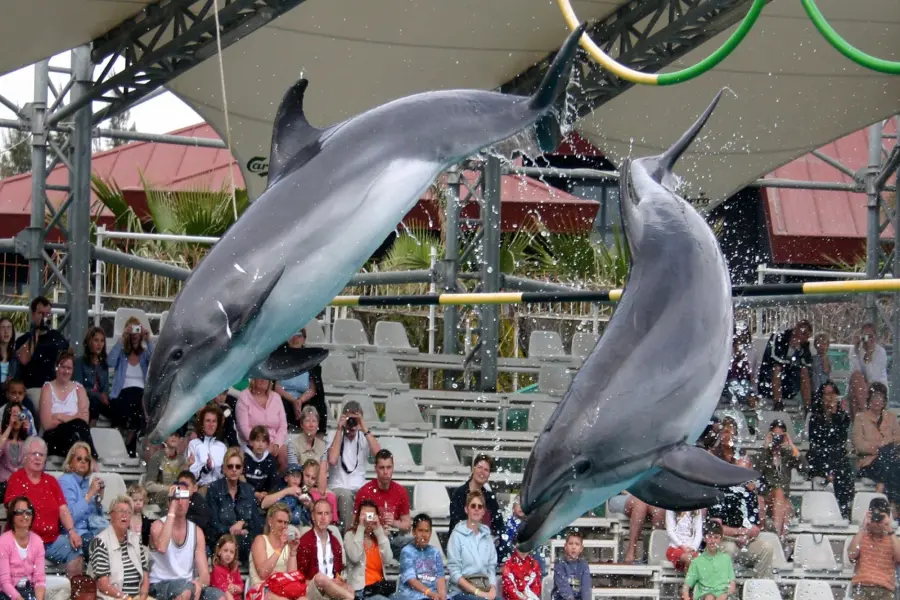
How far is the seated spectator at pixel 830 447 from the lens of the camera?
1105cm

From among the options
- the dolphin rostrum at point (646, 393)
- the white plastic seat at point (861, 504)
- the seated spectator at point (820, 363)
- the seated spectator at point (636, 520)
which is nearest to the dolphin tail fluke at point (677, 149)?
the dolphin rostrum at point (646, 393)

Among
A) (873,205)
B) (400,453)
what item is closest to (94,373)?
(400,453)

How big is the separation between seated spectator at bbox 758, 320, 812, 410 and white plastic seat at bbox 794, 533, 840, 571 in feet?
4.83

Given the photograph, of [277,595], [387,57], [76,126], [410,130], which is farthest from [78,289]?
[410,130]

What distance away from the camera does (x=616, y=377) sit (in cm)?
361

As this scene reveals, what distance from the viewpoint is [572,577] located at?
9.00 m

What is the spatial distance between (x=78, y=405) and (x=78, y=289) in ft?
6.65

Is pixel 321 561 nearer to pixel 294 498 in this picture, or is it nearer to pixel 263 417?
pixel 294 498

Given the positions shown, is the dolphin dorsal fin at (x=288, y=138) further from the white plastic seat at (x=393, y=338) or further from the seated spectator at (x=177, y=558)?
the white plastic seat at (x=393, y=338)

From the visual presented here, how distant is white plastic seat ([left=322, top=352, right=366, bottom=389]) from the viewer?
40.7ft

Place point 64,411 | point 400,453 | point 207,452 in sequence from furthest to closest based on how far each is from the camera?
point 400,453
point 64,411
point 207,452

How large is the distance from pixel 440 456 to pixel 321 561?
90.3 inches

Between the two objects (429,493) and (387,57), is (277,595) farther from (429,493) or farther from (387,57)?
(387,57)

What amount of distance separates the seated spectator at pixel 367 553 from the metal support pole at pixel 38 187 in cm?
384
